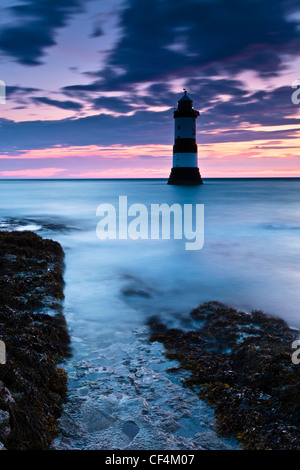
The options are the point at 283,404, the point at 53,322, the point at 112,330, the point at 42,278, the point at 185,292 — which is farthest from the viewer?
the point at 185,292

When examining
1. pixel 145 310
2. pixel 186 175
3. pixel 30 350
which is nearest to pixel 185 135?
pixel 186 175

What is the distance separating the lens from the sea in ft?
12.5

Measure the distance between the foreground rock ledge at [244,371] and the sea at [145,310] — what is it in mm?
233

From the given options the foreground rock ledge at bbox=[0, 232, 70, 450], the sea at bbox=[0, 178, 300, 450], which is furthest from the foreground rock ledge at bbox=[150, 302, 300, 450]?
the foreground rock ledge at bbox=[0, 232, 70, 450]

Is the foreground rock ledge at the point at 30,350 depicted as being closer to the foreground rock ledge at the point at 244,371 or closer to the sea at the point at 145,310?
the sea at the point at 145,310

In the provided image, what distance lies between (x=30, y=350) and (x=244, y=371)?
3.06m

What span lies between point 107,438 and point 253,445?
1.58 metres

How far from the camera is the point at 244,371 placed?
4801 mm

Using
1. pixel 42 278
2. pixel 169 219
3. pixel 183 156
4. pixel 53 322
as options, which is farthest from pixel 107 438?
pixel 183 156

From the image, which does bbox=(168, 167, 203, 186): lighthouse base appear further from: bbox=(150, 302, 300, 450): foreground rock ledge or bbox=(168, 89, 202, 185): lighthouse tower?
bbox=(150, 302, 300, 450): foreground rock ledge

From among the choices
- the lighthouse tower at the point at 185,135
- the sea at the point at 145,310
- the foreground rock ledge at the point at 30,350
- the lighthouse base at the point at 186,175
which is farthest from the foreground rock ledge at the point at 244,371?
the lighthouse base at the point at 186,175

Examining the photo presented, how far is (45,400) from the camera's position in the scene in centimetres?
393

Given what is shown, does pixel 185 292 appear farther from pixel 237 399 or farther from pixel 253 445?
pixel 253 445

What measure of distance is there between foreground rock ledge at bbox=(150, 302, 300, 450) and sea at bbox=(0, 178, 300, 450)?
0.23 metres
